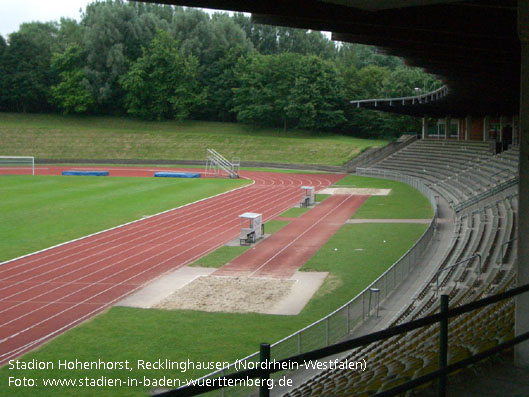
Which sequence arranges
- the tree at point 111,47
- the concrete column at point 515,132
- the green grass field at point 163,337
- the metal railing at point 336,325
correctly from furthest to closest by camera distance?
the tree at point 111,47 < the concrete column at point 515,132 < the green grass field at point 163,337 < the metal railing at point 336,325

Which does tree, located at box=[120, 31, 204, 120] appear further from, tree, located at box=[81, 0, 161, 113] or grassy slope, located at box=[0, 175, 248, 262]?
grassy slope, located at box=[0, 175, 248, 262]

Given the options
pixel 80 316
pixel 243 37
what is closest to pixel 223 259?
pixel 80 316

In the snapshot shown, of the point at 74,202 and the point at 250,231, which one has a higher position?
the point at 250,231

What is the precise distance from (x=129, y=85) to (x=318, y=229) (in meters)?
72.5

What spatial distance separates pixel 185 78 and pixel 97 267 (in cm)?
8020

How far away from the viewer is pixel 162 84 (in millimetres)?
100188

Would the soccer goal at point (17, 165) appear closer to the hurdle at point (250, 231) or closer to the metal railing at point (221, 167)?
the metal railing at point (221, 167)

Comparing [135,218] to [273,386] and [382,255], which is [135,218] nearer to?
[382,255]

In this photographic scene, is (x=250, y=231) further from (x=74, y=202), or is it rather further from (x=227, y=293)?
(x=74, y=202)

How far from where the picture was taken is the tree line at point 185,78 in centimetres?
9594

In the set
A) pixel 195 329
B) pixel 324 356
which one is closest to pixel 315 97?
pixel 195 329

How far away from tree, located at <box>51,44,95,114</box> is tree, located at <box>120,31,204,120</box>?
6178 millimetres

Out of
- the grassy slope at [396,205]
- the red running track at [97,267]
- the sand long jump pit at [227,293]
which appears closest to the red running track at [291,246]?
the sand long jump pit at [227,293]

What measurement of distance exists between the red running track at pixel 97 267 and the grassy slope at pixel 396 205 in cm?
549
